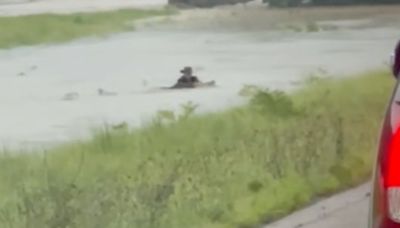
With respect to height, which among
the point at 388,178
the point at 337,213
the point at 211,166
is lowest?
the point at 337,213

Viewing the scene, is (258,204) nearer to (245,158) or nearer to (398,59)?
(245,158)

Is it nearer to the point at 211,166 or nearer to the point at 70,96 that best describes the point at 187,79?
the point at 211,166

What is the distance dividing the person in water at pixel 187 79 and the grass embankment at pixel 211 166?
0.33 ft

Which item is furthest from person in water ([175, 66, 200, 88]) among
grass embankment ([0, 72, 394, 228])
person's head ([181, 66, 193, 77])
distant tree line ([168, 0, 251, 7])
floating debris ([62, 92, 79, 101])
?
floating debris ([62, 92, 79, 101])

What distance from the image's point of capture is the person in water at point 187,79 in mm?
2938

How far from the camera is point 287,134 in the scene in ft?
10.6

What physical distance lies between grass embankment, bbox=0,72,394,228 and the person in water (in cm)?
10

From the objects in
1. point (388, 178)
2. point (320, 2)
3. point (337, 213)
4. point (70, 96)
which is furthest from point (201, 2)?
point (388, 178)

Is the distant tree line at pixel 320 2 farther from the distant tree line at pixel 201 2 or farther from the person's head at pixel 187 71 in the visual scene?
the person's head at pixel 187 71

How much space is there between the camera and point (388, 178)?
154 cm

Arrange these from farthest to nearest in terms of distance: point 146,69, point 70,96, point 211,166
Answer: point 211,166 → point 146,69 → point 70,96

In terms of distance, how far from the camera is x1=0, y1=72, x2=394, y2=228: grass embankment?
2.65 metres

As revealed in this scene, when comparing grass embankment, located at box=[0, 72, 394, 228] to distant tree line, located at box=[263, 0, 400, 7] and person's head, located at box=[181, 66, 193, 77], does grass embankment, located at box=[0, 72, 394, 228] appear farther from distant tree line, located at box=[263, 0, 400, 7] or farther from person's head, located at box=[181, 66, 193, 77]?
distant tree line, located at box=[263, 0, 400, 7]

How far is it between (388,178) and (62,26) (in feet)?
4.94
